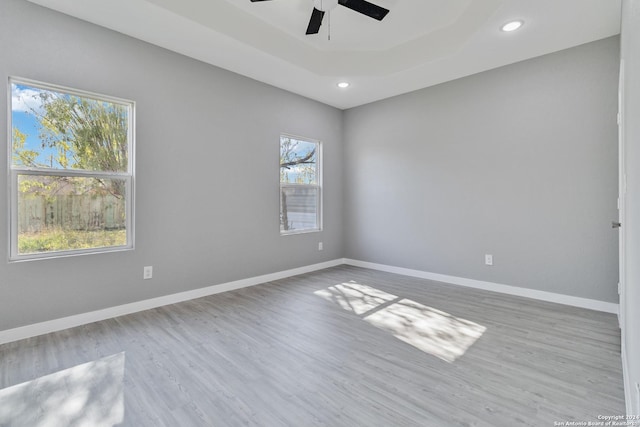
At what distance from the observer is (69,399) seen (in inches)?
70.2

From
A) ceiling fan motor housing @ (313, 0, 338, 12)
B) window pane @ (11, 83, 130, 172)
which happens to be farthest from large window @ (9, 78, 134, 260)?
ceiling fan motor housing @ (313, 0, 338, 12)

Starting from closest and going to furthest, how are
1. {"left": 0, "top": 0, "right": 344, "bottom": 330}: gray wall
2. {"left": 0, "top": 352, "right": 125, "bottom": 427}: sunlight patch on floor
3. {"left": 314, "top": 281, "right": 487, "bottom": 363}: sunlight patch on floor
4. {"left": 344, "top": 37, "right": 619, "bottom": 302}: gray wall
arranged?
{"left": 0, "top": 352, "right": 125, "bottom": 427}: sunlight patch on floor → {"left": 314, "top": 281, "right": 487, "bottom": 363}: sunlight patch on floor → {"left": 0, "top": 0, "right": 344, "bottom": 330}: gray wall → {"left": 344, "top": 37, "right": 619, "bottom": 302}: gray wall

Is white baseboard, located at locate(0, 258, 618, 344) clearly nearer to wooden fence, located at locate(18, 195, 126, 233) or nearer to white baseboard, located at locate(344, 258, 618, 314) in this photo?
white baseboard, located at locate(344, 258, 618, 314)

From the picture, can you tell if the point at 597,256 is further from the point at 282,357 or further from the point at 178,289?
the point at 178,289

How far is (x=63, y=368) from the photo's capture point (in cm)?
210

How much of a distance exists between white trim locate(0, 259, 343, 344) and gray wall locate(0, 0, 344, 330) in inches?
2.2

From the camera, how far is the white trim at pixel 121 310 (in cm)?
252

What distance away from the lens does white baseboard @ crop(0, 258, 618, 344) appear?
258 cm

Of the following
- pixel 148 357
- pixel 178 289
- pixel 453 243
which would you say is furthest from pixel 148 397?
pixel 453 243

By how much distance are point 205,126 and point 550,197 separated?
3935 mm

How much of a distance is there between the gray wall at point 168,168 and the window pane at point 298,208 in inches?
7.4

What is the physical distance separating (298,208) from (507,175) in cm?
281

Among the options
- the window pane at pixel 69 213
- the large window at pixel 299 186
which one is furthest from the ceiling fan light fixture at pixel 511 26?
the window pane at pixel 69 213

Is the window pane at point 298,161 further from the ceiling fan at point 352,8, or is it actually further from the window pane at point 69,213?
the window pane at point 69,213
